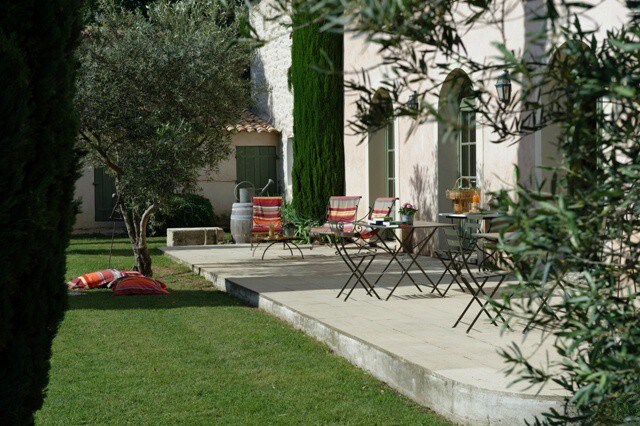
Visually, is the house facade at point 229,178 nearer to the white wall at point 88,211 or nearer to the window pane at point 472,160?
the white wall at point 88,211

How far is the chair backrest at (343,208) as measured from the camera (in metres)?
12.8

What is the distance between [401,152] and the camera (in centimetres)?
1263

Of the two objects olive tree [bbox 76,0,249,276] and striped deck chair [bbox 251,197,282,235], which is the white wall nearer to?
striped deck chair [bbox 251,197,282,235]

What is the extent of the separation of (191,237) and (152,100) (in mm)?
5549

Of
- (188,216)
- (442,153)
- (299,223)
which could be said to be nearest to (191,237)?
(299,223)

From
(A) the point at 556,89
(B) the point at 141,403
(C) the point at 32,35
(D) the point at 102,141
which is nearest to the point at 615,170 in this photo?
(A) the point at 556,89

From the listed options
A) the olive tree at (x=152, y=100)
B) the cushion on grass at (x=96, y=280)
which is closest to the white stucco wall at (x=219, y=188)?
the olive tree at (x=152, y=100)

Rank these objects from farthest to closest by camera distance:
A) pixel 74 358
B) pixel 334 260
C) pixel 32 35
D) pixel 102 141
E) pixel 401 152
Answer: pixel 401 152 → pixel 334 260 → pixel 102 141 → pixel 74 358 → pixel 32 35

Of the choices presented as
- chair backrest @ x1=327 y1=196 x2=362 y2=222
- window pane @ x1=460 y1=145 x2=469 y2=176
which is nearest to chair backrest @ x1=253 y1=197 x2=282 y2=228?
chair backrest @ x1=327 y1=196 x2=362 y2=222

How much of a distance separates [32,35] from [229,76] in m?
7.20

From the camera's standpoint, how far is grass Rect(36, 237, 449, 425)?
472cm

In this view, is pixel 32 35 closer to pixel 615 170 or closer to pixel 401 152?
pixel 615 170

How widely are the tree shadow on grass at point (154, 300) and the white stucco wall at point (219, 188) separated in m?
10.4

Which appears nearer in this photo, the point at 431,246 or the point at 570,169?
the point at 570,169
